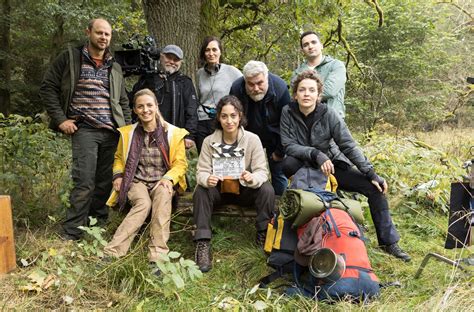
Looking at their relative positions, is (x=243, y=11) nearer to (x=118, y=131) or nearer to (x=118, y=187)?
(x=118, y=131)

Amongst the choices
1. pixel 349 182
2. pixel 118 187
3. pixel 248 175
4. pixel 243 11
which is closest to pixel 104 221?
pixel 118 187

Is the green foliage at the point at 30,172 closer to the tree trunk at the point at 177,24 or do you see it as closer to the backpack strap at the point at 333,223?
the tree trunk at the point at 177,24

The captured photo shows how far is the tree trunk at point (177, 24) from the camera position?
502cm

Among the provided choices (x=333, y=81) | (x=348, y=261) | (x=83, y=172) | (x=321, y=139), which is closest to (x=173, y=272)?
(x=348, y=261)

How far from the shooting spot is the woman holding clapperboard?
3609mm

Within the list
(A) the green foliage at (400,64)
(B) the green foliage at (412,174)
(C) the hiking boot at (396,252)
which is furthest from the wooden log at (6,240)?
(A) the green foliage at (400,64)

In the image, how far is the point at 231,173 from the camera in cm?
373

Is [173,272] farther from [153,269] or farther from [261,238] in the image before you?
[261,238]

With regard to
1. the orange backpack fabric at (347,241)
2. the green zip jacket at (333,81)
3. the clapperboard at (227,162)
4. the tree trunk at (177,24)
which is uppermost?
the tree trunk at (177,24)

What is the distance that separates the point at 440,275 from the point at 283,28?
550 centimetres

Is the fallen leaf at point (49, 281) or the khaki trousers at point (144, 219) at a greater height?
the khaki trousers at point (144, 219)

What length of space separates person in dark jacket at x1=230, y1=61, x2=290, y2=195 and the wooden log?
7.18 ft

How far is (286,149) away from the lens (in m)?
3.81

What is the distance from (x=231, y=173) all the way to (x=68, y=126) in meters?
1.57
